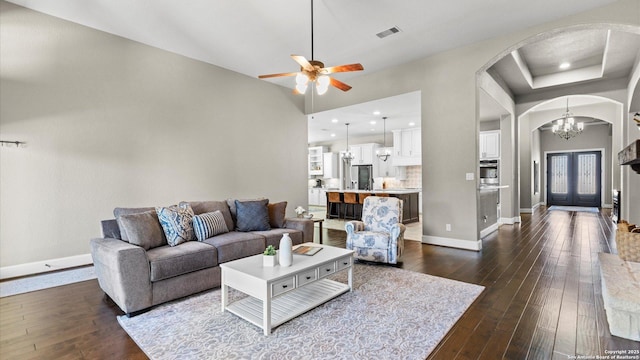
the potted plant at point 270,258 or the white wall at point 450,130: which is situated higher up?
the white wall at point 450,130

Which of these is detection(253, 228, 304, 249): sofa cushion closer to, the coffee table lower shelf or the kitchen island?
the coffee table lower shelf

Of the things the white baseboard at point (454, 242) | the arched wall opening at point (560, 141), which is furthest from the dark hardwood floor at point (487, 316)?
the arched wall opening at point (560, 141)

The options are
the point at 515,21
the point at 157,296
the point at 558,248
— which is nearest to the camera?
the point at 157,296

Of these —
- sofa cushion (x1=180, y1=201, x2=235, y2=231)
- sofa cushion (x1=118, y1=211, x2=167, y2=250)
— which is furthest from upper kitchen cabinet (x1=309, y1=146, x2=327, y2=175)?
sofa cushion (x1=118, y1=211, x2=167, y2=250)

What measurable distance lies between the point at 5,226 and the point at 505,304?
5.67 metres

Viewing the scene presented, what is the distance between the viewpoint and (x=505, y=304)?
2.78m

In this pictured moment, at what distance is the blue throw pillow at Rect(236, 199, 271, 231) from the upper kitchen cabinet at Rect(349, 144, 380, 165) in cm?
792

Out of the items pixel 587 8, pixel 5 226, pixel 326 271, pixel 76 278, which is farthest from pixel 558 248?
pixel 5 226

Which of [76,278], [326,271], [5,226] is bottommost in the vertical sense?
[76,278]

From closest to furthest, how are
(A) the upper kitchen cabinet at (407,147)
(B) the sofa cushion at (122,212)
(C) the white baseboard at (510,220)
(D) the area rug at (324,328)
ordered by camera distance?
(D) the area rug at (324,328) < (B) the sofa cushion at (122,212) < (C) the white baseboard at (510,220) < (A) the upper kitchen cabinet at (407,147)

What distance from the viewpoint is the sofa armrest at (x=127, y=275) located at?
8.41 feet

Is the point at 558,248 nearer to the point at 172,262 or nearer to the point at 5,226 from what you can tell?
the point at 172,262

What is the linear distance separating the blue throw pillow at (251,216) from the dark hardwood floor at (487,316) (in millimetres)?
1639

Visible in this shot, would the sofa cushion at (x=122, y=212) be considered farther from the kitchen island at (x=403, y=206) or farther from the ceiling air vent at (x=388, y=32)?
the kitchen island at (x=403, y=206)
